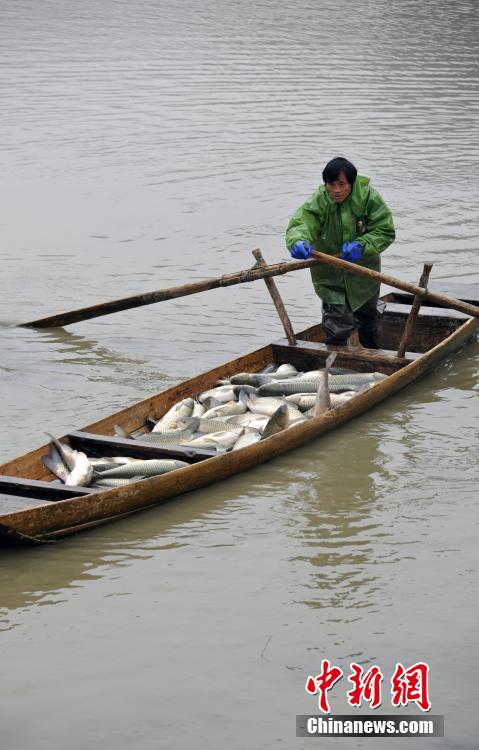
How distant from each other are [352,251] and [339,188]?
0.49 metres

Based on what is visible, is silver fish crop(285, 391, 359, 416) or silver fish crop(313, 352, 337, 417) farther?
silver fish crop(285, 391, 359, 416)

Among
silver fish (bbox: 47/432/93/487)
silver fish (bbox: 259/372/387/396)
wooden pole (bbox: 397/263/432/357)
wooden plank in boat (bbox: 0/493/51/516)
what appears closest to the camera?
wooden plank in boat (bbox: 0/493/51/516)

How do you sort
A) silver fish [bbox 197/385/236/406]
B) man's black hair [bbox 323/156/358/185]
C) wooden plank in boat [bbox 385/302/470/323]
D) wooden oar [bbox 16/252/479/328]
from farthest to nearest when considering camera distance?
1. wooden plank in boat [bbox 385/302/470/323]
2. wooden oar [bbox 16/252/479/328]
3. man's black hair [bbox 323/156/358/185]
4. silver fish [bbox 197/385/236/406]

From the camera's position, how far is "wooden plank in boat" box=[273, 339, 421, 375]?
9.71 m

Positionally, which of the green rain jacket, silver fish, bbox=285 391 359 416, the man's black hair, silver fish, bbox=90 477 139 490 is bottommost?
silver fish, bbox=90 477 139 490

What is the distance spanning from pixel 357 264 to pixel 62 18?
21.9 meters

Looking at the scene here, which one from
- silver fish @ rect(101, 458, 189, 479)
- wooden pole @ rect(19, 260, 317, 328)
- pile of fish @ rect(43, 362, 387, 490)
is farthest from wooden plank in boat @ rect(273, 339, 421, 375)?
silver fish @ rect(101, 458, 189, 479)

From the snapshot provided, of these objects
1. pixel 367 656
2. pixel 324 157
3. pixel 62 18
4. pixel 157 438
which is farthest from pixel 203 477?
pixel 62 18

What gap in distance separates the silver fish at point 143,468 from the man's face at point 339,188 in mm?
2889

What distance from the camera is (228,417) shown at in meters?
8.41

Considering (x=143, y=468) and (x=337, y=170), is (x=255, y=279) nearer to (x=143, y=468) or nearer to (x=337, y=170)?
(x=337, y=170)

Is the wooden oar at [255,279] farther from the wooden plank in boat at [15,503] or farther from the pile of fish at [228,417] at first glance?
the wooden plank in boat at [15,503]

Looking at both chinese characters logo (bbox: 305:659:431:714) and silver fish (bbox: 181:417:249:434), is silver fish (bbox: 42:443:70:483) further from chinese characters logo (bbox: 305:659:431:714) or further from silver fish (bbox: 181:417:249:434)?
chinese characters logo (bbox: 305:659:431:714)

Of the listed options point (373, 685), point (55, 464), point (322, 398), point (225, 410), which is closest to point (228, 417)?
point (225, 410)
